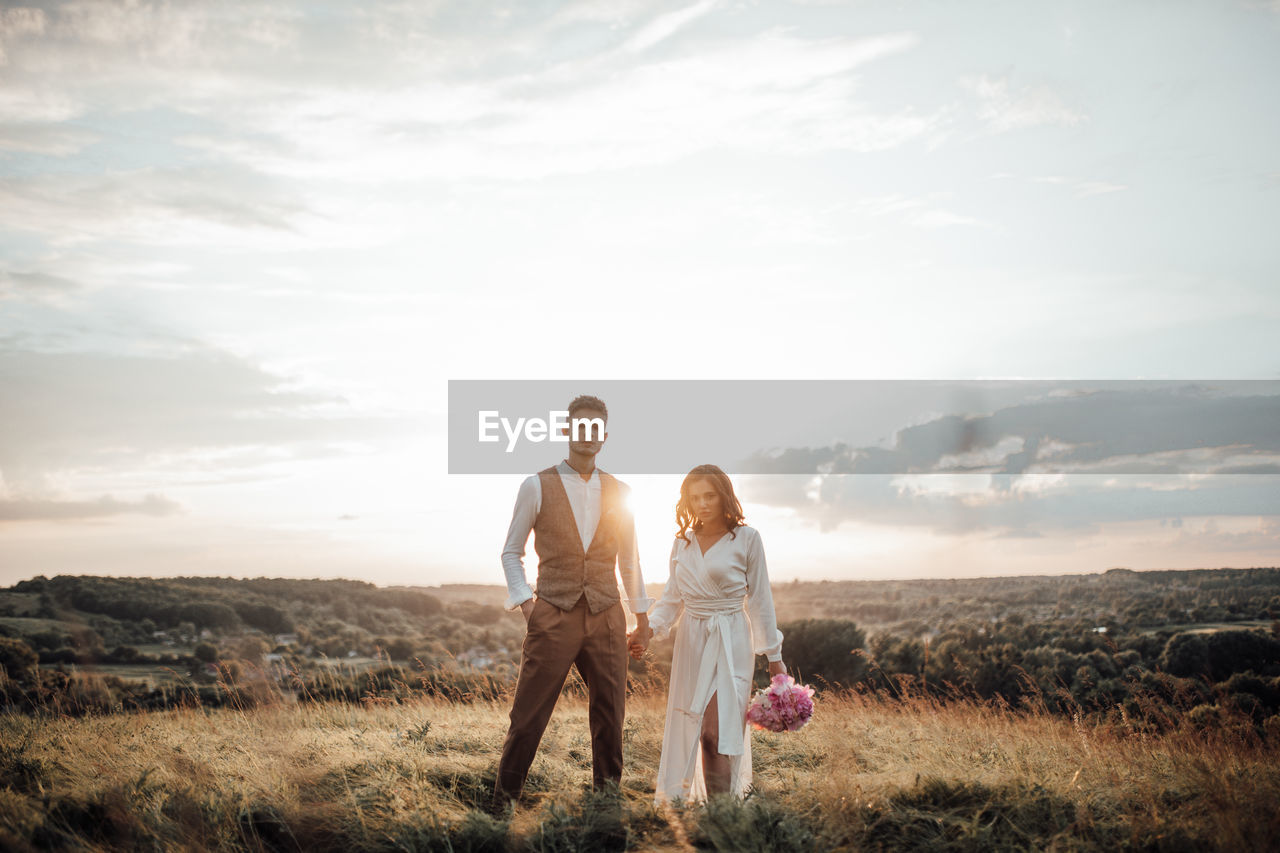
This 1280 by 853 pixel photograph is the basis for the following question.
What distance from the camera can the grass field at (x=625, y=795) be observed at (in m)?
4.37

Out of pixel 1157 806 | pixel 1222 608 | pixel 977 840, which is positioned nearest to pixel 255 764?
pixel 977 840

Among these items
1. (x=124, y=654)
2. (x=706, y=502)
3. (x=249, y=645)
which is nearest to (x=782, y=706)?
(x=706, y=502)

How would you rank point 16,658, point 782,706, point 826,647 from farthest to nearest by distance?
1. point 826,647
2. point 16,658
3. point 782,706

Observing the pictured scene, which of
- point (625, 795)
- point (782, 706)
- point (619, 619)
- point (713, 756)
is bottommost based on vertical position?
point (625, 795)

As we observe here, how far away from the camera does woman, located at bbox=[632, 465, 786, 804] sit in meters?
5.05

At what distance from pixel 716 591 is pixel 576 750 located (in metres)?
2.77

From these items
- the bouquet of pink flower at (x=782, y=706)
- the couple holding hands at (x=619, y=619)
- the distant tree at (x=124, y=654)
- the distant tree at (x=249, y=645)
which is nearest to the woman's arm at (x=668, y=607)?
the couple holding hands at (x=619, y=619)

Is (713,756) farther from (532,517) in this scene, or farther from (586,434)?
(586,434)

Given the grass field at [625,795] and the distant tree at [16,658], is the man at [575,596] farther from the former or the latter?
the distant tree at [16,658]

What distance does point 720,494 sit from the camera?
16.9 feet

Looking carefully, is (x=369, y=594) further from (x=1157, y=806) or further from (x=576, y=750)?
(x=1157, y=806)

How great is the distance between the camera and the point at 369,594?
92.5ft

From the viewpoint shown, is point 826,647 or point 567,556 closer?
point 567,556

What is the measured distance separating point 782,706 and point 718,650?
486mm
